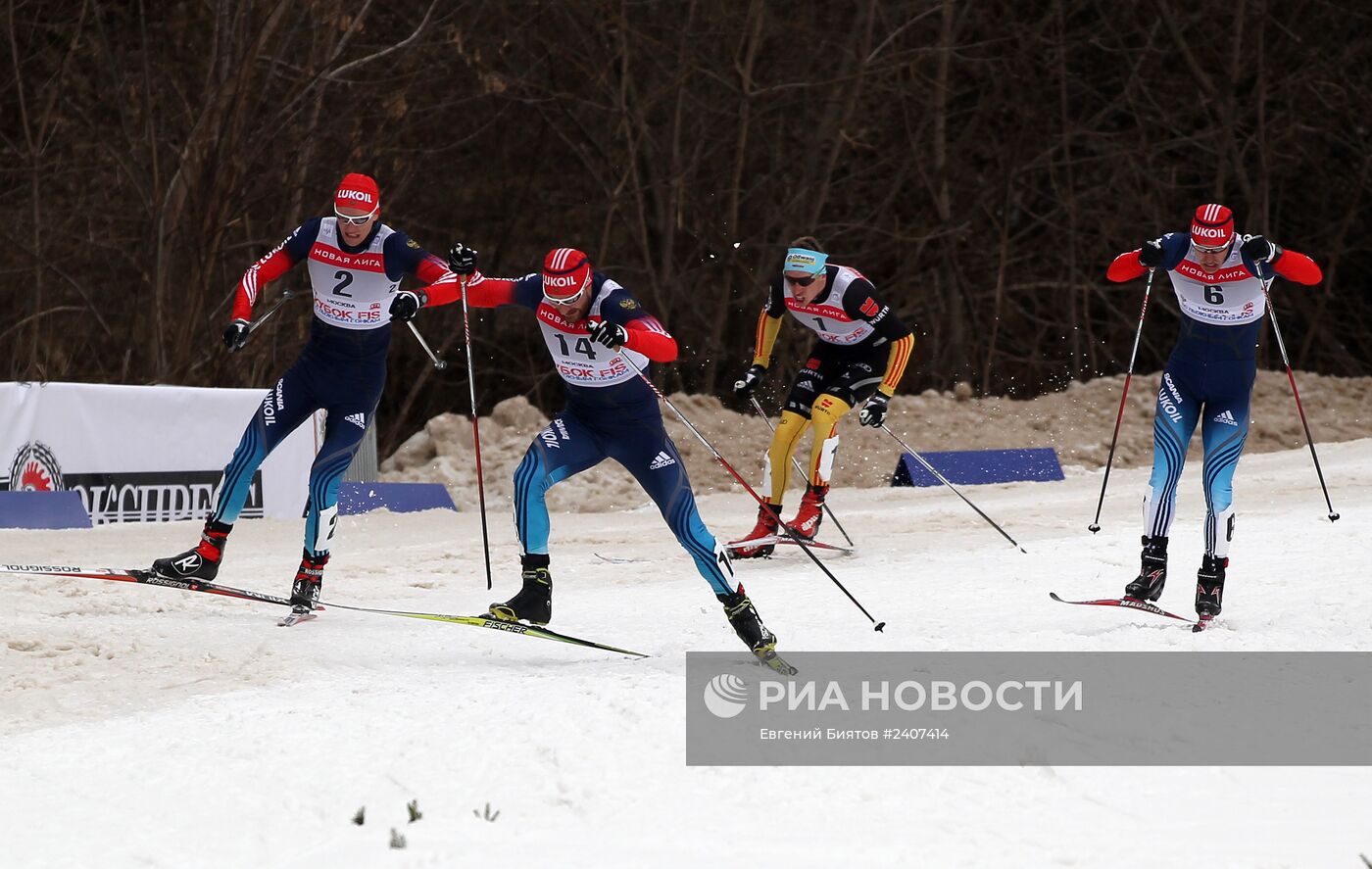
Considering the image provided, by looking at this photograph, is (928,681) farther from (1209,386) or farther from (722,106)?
(722,106)

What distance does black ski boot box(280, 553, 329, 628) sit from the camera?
310 inches

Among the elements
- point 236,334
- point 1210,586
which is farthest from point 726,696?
point 236,334

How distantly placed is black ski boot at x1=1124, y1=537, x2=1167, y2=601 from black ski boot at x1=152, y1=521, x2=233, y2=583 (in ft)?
15.8

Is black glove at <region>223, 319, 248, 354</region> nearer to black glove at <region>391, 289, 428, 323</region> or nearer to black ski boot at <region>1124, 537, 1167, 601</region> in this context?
black glove at <region>391, 289, 428, 323</region>

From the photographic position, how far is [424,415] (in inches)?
967

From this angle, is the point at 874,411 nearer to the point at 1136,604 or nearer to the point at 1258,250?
the point at 1136,604

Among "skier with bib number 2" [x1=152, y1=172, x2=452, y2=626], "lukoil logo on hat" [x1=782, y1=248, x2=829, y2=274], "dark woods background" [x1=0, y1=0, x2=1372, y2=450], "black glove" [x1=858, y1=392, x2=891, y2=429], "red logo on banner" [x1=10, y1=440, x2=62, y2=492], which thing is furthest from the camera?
"dark woods background" [x1=0, y1=0, x2=1372, y2=450]

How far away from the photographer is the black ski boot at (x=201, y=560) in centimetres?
785

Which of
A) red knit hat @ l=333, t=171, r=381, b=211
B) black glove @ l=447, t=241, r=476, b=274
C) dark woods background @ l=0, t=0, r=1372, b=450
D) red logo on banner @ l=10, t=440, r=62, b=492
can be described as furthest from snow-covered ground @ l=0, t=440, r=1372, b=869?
dark woods background @ l=0, t=0, r=1372, b=450

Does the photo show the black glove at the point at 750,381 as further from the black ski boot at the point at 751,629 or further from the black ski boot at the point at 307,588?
the black ski boot at the point at 751,629

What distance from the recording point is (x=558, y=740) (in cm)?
530

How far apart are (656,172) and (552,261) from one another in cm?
1690

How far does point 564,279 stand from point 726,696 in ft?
6.70

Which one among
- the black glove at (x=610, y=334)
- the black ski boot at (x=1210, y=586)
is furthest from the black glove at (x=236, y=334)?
the black ski boot at (x=1210, y=586)
